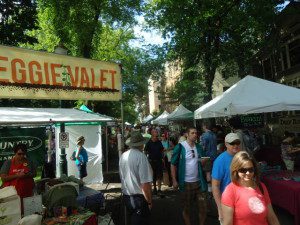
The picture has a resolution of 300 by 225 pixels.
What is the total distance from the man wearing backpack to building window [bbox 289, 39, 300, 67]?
1618cm

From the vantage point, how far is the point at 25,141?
10.7m

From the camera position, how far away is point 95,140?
13523 millimetres

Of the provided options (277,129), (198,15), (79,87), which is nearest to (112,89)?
(79,87)

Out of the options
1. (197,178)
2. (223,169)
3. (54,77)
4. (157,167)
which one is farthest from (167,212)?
(54,77)

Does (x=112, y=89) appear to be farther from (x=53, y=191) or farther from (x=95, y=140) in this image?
(x=95, y=140)

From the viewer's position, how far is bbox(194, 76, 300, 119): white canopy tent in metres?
7.93

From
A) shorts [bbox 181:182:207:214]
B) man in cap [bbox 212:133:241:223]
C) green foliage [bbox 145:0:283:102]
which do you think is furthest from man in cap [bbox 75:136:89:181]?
green foliage [bbox 145:0:283:102]

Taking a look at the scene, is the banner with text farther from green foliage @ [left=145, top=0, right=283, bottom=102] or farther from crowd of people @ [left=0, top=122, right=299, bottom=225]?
green foliage @ [left=145, top=0, right=283, bottom=102]

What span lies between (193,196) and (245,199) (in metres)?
3.18

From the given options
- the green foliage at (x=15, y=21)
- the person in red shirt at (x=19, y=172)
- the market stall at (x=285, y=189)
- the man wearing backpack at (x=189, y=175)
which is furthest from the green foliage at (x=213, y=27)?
the person in red shirt at (x=19, y=172)

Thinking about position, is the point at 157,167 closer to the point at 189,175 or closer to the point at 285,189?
the point at 189,175

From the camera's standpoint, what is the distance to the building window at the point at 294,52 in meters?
19.8

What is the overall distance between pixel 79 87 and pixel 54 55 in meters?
0.69

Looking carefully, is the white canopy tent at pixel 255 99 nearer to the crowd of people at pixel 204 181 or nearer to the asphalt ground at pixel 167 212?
the crowd of people at pixel 204 181
